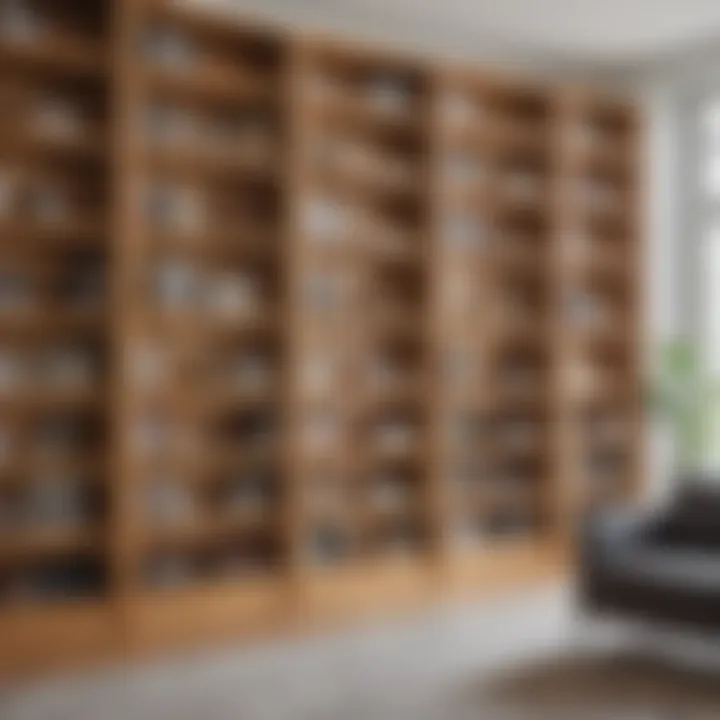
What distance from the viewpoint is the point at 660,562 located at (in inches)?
211

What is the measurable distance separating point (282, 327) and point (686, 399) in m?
2.70

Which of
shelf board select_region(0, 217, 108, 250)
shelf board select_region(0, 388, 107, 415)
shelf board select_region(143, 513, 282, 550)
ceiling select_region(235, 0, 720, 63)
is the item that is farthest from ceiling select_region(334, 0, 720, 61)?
shelf board select_region(143, 513, 282, 550)

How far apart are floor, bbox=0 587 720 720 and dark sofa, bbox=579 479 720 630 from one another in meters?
0.27

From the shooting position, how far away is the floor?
454 centimetres

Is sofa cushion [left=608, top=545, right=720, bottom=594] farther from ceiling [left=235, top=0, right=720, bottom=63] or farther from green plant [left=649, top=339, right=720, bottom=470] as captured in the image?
ceiling [left=235, top=0, right=720, bottom=63]

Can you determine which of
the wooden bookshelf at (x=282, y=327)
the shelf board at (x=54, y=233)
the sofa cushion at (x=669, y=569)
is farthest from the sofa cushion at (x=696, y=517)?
the shelf board at (x=54, y=233)

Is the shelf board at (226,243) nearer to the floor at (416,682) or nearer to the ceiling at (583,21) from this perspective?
the ceiling at (583,21)

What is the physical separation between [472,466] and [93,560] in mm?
2455

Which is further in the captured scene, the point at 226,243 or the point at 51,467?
the point at 226,243

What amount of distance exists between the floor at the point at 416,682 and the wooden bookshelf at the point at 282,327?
433mm

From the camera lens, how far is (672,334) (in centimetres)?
788

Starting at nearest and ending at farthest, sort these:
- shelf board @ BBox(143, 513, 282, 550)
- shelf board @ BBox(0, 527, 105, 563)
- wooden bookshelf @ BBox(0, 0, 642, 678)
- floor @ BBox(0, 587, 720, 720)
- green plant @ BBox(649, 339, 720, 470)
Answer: floor @ BBox(0, 587, 720, 720) < shelf board @ BBox(0, 527, 105, 563) < wooden bookshelf @ BBox(0, 0, 642, 678) < shelf board @ BBox(143, 513, 282, 550) < green plant @ BBox(649, 339, 720, 470)

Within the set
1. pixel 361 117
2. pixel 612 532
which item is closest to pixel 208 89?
pixel 361 117

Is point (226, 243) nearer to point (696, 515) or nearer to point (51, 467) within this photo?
point (51, 467)
